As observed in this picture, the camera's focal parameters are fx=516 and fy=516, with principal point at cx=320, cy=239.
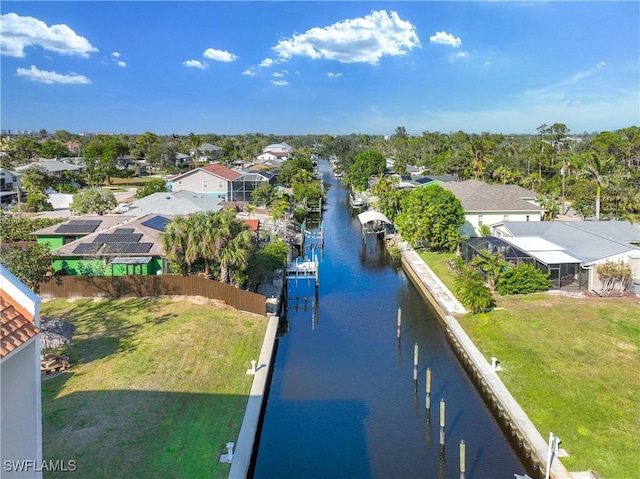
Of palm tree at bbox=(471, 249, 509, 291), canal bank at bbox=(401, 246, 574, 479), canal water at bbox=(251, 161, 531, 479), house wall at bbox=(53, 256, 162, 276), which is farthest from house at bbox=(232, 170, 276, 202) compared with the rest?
palm tree at bbox=(471, 249, 509, 291)

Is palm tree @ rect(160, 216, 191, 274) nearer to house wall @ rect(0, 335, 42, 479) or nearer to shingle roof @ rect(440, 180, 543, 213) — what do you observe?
house wall @ rect(0, 335, 42, 479)

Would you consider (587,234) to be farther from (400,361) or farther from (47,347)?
(47,347)

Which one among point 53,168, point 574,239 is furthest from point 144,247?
point 53,168

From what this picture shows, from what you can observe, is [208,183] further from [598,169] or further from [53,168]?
[598,169]

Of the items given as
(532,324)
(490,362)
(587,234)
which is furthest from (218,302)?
(587,234)

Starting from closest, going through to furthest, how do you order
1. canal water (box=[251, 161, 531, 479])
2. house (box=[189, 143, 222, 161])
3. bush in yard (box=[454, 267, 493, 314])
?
canal water (box=[251, 161, 531, 479]), bush in yard (box=[454, 267, 493, 314]), house (box=[189, 143, 222, 161])

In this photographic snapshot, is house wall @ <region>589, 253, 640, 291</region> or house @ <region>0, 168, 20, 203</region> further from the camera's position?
house @ <region>0, 168, 20, 203</region>
